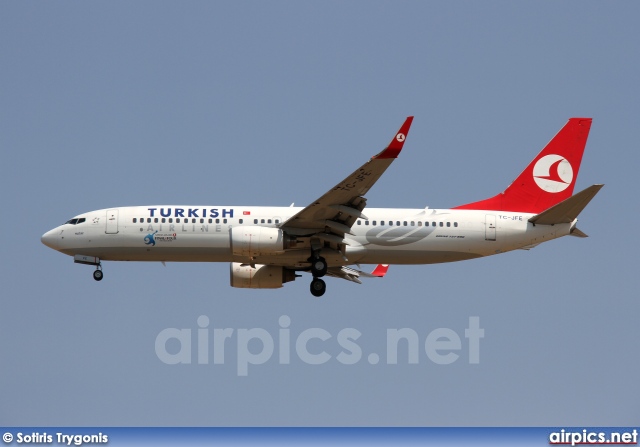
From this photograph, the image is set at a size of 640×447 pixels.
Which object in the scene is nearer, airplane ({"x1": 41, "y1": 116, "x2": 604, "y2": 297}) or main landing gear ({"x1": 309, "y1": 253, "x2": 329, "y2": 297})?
airplane ({"x1": 41, "y1": 116, "x2": 604, "y2": 297})

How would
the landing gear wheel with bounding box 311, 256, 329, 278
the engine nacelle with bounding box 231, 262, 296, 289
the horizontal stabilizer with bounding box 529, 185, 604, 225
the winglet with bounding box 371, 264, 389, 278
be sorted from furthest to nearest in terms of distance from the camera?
the winglet with bounding box 371, 264, 389, 278
the engine nacelle with bounding box 231, 262, 296, 289
the landing gear wheel with bounding box 311, 256, 329, 278
the horizontal stabilizer with bounding box 529, 185, 604, 225

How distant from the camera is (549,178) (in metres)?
59.3

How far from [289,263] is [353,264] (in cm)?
284

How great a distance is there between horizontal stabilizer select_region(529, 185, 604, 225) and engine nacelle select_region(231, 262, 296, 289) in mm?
11465

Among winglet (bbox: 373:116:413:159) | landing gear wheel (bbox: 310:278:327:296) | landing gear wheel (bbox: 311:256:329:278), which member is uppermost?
winglet (bbox: 373:116:413:159)

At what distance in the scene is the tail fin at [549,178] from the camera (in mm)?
58688

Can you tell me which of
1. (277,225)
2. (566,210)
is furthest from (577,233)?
(277,225)

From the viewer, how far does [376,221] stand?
5659cm

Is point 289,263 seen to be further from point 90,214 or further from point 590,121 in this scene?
point 590,121

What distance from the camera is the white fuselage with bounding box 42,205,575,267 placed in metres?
56.0

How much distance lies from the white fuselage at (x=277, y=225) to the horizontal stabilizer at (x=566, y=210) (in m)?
0.33

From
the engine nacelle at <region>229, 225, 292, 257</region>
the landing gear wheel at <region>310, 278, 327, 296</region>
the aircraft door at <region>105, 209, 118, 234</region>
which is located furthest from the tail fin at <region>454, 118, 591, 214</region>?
the aircraft door at <region>105, 209, 118, 234</region>

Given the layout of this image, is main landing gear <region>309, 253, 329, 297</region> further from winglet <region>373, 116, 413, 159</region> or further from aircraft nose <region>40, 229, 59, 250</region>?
aircraft nose <region>40, 229, 59, 250</region>

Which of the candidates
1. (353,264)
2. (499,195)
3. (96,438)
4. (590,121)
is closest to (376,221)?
(353,264)
